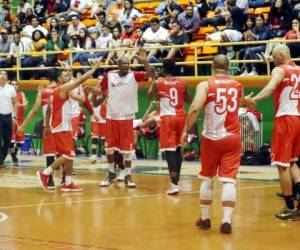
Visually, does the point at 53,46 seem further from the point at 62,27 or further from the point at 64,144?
the point at 64,144

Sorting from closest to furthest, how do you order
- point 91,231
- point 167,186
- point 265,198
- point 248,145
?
point 91,231
point 265,198
point 167,186
point 248,145

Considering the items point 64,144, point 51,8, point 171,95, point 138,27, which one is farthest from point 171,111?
point 51,8

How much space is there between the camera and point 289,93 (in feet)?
44.2

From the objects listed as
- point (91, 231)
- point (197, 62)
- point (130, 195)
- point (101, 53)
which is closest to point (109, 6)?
point (101, 53)

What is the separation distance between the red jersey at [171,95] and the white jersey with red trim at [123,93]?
1167 mm

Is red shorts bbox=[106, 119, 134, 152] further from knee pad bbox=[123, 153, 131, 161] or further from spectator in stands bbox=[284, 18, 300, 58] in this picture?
spectator in stands bbox=[284, 18, 300, 58]

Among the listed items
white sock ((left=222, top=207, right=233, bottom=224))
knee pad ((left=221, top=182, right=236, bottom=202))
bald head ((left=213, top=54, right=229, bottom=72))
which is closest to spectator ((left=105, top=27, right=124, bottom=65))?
bald head ((left=213, top=54, right=229, bottom=72))

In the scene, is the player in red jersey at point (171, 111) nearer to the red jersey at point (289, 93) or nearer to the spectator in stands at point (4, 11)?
the red jersey at point (289, 93)

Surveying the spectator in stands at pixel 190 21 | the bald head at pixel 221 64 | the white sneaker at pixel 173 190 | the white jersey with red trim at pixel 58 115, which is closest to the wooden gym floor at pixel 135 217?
the white sneaker at pixel 173 190

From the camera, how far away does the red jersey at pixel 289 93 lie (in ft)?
44.0

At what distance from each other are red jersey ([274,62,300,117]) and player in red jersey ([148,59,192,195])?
3.64 meters

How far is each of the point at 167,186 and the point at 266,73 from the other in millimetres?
6965

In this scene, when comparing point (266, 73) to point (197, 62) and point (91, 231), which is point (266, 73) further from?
point (91, 231)

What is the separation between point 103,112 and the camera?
24.3 metres
